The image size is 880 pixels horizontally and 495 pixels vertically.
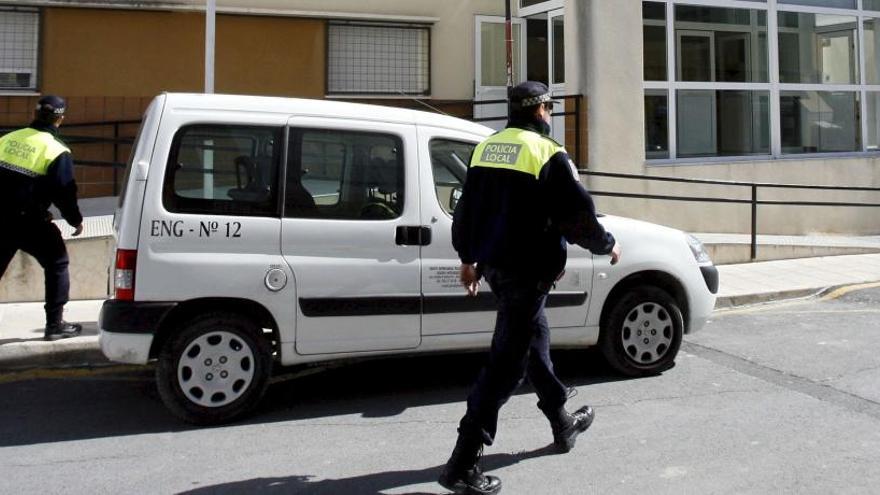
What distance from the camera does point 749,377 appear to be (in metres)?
6.26

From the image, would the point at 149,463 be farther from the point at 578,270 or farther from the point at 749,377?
the point at 749,377

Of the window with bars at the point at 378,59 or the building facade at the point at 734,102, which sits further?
the window with bars at the point at 378,59

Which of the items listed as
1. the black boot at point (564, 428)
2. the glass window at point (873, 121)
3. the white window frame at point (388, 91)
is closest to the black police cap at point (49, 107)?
the black boot at point (564, 428)

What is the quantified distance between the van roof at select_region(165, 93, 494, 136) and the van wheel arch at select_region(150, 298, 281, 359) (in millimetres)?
1168

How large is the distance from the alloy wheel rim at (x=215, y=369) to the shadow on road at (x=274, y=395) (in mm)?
215

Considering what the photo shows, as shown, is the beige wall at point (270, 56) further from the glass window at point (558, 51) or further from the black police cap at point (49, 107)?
the black police cap at point (49, 107)

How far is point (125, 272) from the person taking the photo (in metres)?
5.08

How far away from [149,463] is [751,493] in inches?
121

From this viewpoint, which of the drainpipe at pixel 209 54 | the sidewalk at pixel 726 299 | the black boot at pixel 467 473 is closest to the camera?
the black boot at pixel 467 473

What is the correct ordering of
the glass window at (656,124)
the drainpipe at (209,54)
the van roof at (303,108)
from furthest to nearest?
the glass window at (656,124) < the drainpipe at (209,54) < the van roof at (303,108)

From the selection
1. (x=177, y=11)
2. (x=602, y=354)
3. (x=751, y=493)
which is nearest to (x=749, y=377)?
(x=602, y=354)

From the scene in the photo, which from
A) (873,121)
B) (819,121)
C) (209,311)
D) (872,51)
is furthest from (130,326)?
(872,51)

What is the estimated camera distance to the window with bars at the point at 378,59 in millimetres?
13484

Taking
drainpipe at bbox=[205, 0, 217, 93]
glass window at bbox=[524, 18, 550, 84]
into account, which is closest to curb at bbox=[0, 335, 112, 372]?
drainpipe at bbox=[205, 0, 217, 93]
